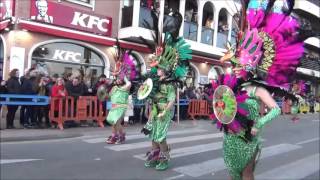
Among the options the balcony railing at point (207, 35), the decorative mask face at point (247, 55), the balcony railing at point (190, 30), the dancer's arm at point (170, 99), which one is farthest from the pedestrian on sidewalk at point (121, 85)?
the balcony railing at point (207, 35)

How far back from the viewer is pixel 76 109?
13.5 m

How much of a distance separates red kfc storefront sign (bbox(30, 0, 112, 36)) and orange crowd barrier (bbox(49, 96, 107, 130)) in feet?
14.1

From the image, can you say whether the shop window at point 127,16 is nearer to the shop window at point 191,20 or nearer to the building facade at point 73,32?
the building facade at point 73,32

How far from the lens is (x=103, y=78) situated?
48.0ft

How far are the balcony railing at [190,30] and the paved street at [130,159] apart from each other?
1182 centimetres

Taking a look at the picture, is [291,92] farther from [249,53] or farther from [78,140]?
[78,140]

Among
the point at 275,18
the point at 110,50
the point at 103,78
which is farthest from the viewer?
the point at 110,50

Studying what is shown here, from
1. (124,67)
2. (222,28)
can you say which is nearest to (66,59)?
(124,67)

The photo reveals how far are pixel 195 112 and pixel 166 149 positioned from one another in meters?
11.5

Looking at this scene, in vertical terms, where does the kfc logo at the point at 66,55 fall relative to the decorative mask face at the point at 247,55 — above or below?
above

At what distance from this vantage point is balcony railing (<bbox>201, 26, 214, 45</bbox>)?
24.9 m

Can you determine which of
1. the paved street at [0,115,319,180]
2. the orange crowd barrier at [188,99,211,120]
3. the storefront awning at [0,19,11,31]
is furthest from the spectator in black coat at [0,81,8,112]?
the orange crowd barrier at [188,99,211,120]

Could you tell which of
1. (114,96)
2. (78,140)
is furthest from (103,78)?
(114,96)

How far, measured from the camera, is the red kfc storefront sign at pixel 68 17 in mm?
16109
